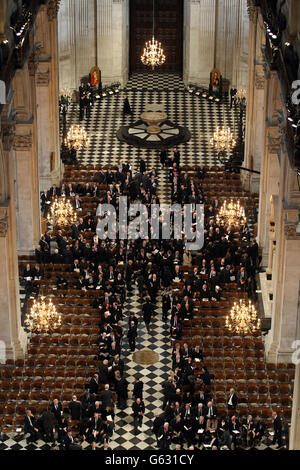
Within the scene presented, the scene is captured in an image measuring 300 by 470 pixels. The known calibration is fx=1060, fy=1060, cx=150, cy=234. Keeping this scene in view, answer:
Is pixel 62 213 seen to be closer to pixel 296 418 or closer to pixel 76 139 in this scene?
pixel 76 139

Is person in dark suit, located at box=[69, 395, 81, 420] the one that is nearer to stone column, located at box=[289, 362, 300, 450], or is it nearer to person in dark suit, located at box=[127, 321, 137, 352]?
person in dark suit, located at box=[127, 321, 137, 352]

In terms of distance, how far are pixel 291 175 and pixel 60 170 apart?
14810mm

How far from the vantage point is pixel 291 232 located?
1239 inches

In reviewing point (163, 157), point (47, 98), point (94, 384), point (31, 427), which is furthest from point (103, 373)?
point (163, 157)

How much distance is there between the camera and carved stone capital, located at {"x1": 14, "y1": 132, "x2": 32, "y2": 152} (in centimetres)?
3662

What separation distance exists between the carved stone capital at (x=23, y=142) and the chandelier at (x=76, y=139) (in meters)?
6.07

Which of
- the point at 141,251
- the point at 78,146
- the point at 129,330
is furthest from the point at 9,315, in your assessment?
the point at 78,146

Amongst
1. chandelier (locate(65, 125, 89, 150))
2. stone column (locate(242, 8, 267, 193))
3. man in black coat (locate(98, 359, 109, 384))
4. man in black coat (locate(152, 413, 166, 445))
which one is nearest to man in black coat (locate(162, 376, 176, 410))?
man in black coat (locate(152, 413, 166, 445))

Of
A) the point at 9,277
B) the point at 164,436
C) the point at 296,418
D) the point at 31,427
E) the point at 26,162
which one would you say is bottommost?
the point at 164,436

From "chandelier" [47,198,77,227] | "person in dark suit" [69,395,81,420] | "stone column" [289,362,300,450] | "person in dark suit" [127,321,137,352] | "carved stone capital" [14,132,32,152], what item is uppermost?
"carved stone capital" [14,132,32,152]

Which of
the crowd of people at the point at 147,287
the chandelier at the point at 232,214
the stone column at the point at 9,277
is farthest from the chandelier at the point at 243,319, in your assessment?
the stone column at the point at 9,277

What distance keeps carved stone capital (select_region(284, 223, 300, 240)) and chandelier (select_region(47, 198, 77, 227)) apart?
9.16m

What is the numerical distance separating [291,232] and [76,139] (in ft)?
46.2
